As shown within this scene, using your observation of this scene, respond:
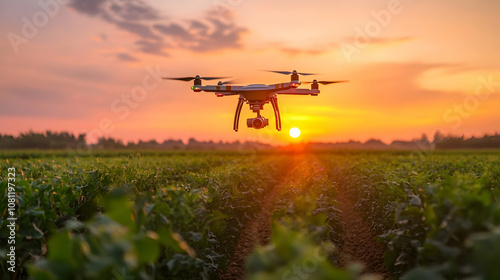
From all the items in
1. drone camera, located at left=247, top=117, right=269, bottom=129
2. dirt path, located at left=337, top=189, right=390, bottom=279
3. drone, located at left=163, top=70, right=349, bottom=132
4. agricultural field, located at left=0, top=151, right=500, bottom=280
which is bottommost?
dirt path, located at left=337, top=189, right=390, bottom=279

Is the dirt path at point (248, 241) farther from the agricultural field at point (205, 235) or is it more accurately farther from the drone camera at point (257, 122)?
the drone camera at point (257, 122)

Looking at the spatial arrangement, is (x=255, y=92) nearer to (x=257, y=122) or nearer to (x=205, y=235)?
(x=257, y=122)

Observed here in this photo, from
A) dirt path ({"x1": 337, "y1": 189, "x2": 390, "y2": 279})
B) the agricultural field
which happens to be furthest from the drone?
dirt path ({"x1": 337, "y1": 189, "x2": 390, "y2": 279})

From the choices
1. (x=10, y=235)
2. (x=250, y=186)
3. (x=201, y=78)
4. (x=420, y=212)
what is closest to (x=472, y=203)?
(x=420, y=212)

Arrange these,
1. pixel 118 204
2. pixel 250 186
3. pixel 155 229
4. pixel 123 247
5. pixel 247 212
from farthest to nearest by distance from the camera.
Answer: pixel 250 186, pixel 247 212, pixel 155 229, pixel 118 204, pixel 123 247

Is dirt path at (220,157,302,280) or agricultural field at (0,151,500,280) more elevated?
agricultural field at (0,151,500,280)

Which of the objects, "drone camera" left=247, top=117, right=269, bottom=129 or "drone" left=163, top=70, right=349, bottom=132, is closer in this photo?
"drone" left=163, top=70, right=349, bottom=132

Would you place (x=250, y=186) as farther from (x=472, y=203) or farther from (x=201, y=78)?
(x=472, y=203)

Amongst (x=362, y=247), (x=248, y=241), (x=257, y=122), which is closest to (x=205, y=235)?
(x=257, y=122)

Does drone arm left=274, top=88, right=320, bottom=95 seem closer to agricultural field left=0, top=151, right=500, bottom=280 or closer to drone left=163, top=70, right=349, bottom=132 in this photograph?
drone left=163, top=70, right=349, bottom=132
